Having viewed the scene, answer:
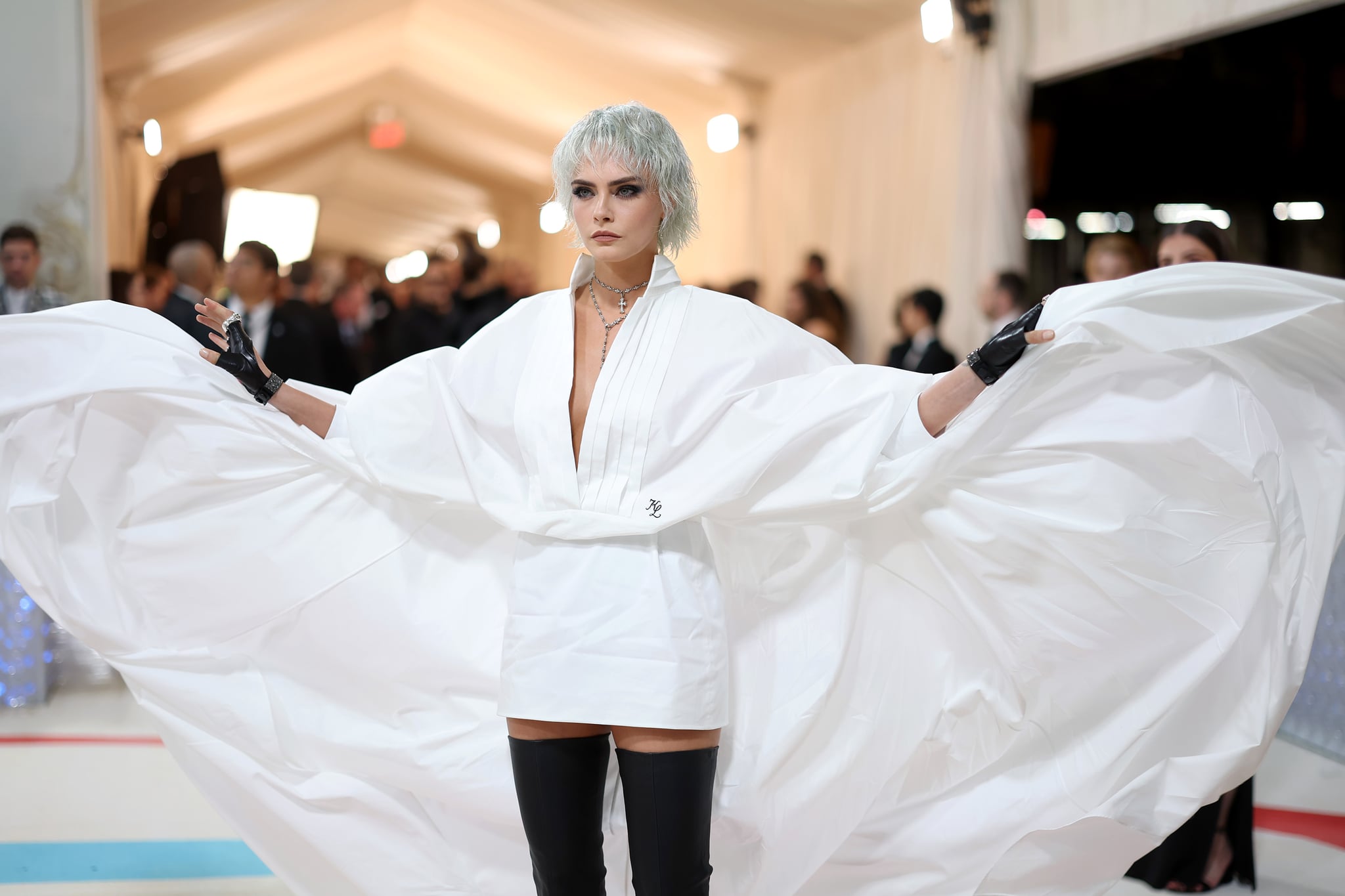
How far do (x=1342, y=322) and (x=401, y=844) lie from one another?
2092 millimetres

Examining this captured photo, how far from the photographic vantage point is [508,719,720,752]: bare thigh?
1.94m

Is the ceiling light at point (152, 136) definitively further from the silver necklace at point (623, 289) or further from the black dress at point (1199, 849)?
the black dress at point (1199, 849)

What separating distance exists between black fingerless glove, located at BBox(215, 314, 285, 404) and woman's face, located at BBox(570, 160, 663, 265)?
73cm

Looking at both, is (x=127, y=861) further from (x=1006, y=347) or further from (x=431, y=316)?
(x=431, y=316)

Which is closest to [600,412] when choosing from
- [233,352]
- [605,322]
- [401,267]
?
[605,322]

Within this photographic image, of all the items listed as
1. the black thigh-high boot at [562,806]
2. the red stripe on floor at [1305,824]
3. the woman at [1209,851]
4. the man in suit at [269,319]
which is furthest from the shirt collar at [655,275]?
the man in suit at [269,319]

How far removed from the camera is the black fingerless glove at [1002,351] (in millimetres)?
2068

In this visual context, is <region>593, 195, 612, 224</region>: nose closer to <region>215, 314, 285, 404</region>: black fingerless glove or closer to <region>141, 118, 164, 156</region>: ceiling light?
<region>215, 314, 285, 404</region>: black fingerless glove

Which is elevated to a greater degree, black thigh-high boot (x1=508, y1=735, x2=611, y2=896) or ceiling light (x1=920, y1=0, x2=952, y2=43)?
ceiling light (x1=920, y1=0, x2=952, y2=43)

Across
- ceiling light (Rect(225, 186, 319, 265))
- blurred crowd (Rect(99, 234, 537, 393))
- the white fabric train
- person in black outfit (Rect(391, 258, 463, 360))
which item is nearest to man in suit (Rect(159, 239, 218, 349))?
blurred crowd (Rect(99, 234, 537, 393))

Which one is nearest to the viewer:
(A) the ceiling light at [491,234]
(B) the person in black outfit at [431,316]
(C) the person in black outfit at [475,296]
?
(C) the person in black outfit at [475,296]

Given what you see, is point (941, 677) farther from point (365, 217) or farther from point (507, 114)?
point (365, 217)

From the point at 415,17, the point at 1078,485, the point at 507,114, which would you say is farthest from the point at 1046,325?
the point at 507,114

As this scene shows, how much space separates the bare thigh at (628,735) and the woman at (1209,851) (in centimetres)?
150
